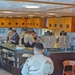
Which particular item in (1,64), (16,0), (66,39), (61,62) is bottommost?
(1,64)

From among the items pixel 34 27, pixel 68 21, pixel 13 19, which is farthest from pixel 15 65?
pixel 13 19

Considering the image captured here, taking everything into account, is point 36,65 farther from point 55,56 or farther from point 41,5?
point 55,56

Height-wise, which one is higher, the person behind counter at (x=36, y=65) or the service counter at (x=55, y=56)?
the person behind counter at (x=36, y=65)

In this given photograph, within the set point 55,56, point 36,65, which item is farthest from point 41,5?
point 55,56

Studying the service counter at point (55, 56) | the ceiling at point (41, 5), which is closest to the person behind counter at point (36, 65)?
the ceiling at point (41, 5)

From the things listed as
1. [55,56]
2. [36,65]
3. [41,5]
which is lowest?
[55,56]

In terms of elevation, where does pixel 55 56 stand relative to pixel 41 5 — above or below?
below

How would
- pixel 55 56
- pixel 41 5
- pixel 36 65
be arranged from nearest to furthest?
pixel 36 65 → pixel 41 5 → pixel 55 56

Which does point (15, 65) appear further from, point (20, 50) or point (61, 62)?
point (61, 62)

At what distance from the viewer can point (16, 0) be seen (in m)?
2.27

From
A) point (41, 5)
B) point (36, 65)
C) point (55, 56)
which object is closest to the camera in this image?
point (36, 65)

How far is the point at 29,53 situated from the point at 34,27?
510cm

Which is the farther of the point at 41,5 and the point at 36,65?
the point at 41,5

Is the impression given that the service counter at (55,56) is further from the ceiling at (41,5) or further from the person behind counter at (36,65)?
the person behind counter at (36,65)
